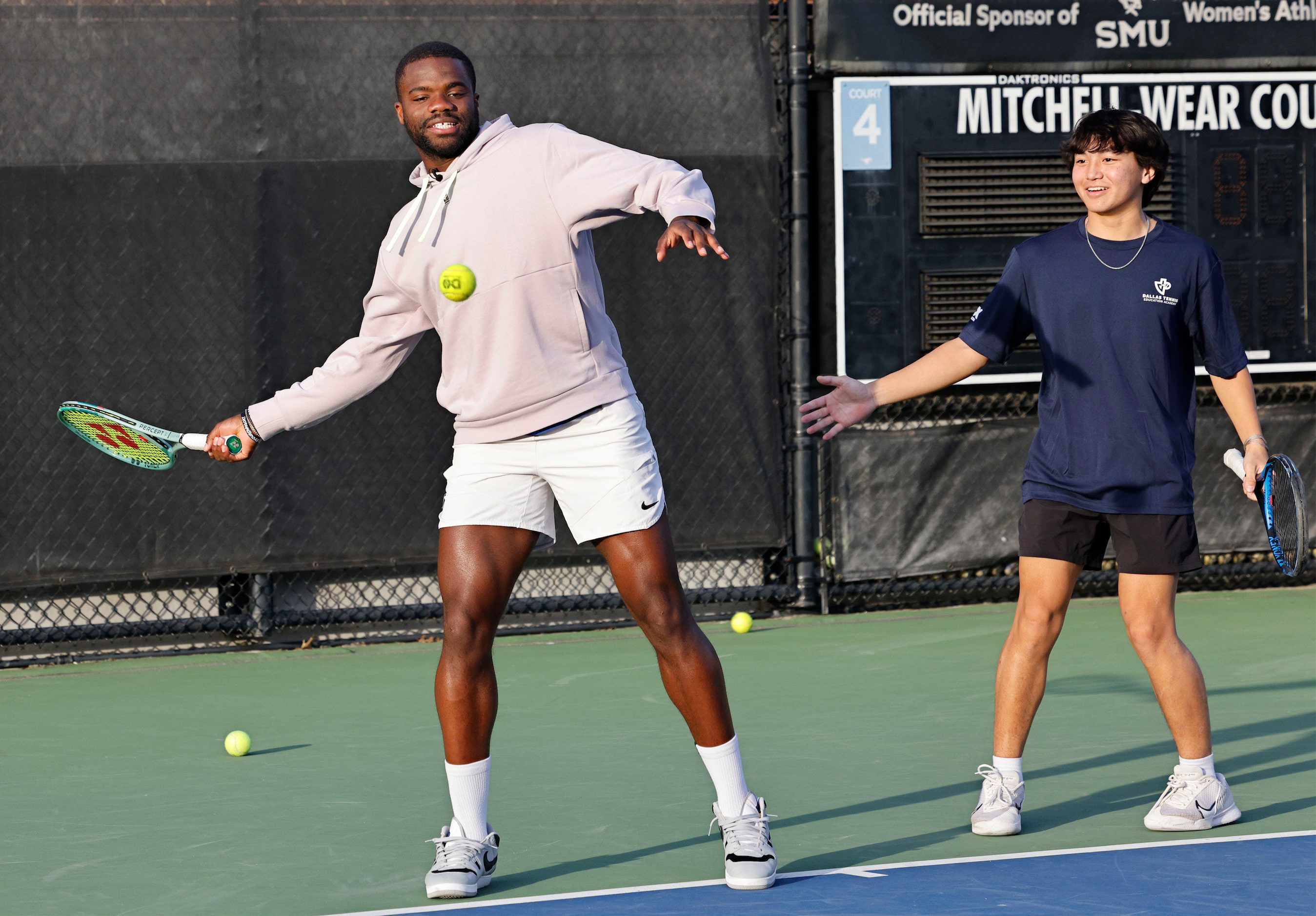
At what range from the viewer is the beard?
423cm

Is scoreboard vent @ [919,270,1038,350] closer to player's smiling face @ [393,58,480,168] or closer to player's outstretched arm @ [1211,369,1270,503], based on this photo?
player's outstretched arm @ [1211,369,1270,503]

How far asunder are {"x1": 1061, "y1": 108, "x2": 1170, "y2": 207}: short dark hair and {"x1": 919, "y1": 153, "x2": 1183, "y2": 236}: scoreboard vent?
3952 mm

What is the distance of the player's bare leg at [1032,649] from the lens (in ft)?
15.3

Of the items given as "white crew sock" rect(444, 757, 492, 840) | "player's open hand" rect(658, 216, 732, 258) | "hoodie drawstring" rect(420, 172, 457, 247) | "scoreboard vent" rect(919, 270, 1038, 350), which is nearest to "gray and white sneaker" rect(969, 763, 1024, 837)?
"white crew sock" rect(444, 757, 492, 840)

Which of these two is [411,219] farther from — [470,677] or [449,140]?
[470,677]

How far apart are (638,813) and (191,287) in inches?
154

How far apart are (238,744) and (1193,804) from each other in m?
3.00

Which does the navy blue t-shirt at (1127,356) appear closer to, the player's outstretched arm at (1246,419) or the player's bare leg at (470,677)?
the player's outstretched arm at (1246,419)

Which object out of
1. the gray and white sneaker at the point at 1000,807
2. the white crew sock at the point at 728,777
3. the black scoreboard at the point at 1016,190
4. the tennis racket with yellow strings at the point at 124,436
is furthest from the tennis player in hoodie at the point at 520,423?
the black scoreboard at the point at 1016,190

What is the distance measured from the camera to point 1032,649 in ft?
15.3

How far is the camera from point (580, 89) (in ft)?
27.1

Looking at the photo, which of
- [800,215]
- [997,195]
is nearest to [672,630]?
[800,215]

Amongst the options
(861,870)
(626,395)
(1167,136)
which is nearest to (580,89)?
(1167,136)

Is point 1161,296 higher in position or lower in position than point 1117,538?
higher
